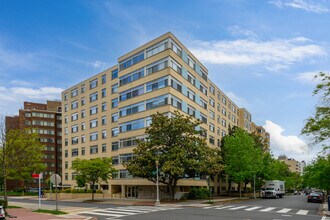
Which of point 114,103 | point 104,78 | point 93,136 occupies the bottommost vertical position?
point 93,136

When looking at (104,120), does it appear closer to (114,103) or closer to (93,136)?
(114,103)

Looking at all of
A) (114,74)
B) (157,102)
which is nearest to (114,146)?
(114,74)

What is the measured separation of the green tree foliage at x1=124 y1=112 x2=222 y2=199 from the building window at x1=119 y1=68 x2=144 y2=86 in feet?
44.5

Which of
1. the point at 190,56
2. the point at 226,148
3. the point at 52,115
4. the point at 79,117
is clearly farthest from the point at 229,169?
the point at 52,115

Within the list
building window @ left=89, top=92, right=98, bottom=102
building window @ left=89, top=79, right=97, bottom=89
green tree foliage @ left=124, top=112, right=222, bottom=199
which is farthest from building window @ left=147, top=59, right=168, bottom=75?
building window @ left=89, top=79, right=97, bottom=89

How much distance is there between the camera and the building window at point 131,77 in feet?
183

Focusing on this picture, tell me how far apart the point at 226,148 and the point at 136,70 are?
69.7 ft

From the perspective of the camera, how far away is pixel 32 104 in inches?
4803

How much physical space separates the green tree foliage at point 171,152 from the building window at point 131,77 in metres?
13.6

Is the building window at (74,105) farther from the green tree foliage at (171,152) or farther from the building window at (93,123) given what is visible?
the green tree foliage at (171,152)

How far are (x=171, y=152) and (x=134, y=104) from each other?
16747 mm

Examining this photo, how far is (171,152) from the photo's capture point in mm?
41688

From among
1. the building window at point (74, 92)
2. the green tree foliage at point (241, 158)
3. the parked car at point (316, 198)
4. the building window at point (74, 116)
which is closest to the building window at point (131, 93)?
the green tree foliage at point (241, 158)

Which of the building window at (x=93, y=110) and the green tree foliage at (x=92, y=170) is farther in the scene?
the building window at (x=93, y=110)
